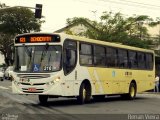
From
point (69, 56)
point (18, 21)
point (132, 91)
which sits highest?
point (18, 21)

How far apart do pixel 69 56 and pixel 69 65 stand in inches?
14.9

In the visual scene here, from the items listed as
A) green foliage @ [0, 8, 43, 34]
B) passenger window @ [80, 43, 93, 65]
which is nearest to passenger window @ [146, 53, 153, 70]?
passenger window @ [80, 43, 93, 65]

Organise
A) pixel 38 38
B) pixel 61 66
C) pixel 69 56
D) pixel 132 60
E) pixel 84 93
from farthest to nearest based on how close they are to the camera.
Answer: pixel 132 60 < pixel 84 93 < pixel 69 56 < pixel 38 38 < pixel 61 66

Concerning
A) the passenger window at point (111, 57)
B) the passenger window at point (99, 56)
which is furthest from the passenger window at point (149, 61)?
the passenger window at point (99, 56)

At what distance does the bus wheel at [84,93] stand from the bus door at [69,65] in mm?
711

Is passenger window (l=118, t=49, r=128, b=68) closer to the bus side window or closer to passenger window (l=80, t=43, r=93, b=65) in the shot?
passenger window (l=80, t=43, r=93, b=65)

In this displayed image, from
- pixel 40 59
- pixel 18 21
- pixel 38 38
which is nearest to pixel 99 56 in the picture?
pixel 38 38

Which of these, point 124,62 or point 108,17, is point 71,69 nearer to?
point 124,62

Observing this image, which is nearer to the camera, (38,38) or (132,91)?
(38,38)

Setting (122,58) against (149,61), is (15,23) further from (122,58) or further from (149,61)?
(122,58)

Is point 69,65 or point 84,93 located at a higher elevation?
point 69,65

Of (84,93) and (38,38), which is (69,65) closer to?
(38,38)

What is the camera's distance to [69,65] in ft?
67.1

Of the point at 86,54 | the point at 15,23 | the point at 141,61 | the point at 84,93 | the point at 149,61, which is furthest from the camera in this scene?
the point at 15,23
